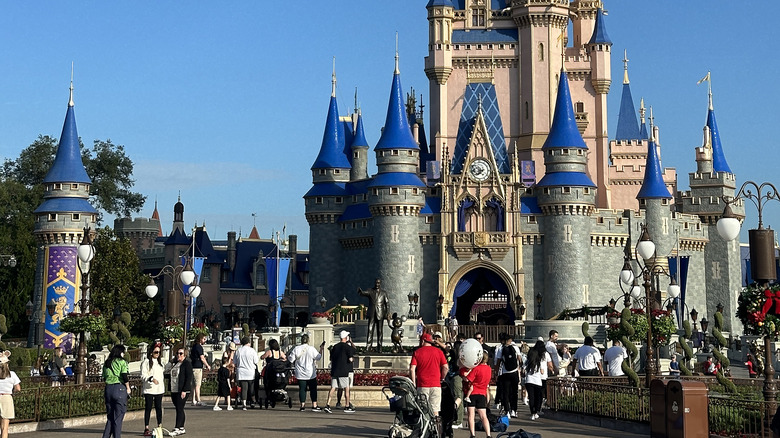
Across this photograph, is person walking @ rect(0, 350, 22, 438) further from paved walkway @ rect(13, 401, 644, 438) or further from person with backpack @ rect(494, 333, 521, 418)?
person with backpack @ rect(494, 333, 521, 418)

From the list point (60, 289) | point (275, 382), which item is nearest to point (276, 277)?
point (60, 289)

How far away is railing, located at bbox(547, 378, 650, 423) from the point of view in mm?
19906

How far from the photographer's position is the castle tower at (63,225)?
5881 cm

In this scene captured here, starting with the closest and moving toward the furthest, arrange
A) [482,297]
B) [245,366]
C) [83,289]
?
[245,366] → [83,289] → [482,297]

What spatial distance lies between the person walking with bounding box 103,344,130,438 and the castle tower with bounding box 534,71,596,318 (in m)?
42.2

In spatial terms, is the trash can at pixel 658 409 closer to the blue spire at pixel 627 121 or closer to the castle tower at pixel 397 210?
the castle tower at pixel 397 210

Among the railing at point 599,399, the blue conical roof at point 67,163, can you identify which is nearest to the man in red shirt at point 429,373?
the railing at point 599,399

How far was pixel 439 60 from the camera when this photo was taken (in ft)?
218

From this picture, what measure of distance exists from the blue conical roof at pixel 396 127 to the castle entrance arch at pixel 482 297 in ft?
23.8

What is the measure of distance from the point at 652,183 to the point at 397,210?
14.2 metres

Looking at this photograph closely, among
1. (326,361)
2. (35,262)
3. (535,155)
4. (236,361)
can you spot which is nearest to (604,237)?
(535,155)

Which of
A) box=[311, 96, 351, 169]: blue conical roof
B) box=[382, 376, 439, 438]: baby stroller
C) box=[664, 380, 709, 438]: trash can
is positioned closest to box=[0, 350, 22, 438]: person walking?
box=[382, 376, 439, 438]: baby stroller

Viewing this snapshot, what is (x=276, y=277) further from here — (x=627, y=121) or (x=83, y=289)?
(x=83, y=289)

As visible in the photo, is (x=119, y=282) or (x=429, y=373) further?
(x=119, y=282)
